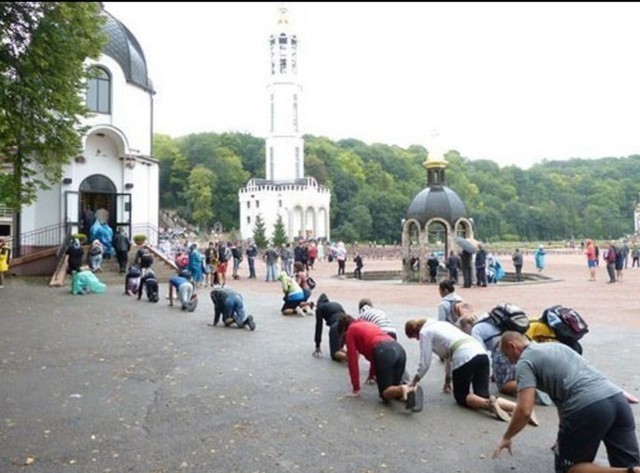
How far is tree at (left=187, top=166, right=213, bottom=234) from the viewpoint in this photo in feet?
295

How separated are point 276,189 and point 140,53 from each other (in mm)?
59481

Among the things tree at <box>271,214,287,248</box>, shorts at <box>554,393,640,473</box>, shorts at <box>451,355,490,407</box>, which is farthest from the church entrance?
tree at <box>271,214,287,248</box>

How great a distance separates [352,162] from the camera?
378 feet

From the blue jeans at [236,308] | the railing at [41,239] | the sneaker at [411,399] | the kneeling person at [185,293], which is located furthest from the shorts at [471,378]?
the railing at [41,239]

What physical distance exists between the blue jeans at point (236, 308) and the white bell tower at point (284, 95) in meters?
77.9

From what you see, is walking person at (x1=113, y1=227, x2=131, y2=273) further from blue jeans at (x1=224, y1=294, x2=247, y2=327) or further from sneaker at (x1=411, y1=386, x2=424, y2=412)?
sneaker at (x1=411, y1=386, x2=424, y2=412)

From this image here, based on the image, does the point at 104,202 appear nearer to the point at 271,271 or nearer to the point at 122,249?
the point at 122,249

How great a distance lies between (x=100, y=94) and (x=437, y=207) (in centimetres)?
1690

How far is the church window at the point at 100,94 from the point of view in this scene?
2642cm

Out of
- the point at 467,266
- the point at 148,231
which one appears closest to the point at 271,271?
the point at 148,231

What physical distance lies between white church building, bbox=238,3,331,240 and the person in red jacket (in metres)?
80.2

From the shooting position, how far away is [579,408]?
14.6 feet

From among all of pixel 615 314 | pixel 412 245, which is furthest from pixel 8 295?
pixel 412 245

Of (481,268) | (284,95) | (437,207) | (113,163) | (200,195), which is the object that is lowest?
(481,268)
